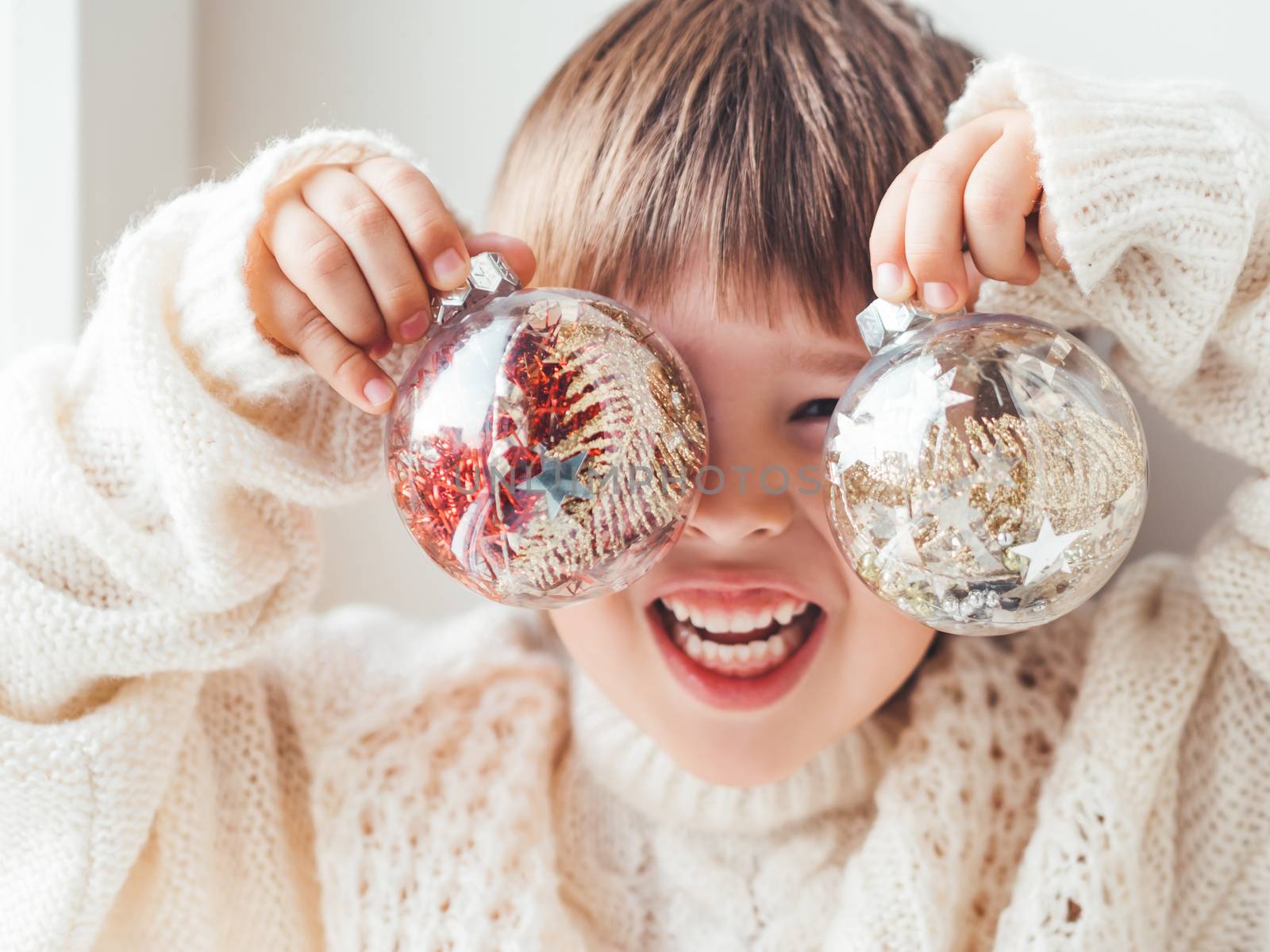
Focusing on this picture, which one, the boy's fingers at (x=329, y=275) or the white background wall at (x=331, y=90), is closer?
the boy's fingers at (x=329, y=275)

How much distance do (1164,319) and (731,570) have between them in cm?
30

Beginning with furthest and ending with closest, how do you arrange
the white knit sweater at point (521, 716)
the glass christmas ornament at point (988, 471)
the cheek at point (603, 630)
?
1. the cheek at point (603, 630)
2. the white knit sweater at point (521, 716)
3. the glass christmas ornament at point (988, 471)

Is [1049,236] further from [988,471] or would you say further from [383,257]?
[383,257]

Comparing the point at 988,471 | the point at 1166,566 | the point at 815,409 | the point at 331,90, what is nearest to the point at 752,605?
the point at 815,409

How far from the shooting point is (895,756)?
824 millimetres

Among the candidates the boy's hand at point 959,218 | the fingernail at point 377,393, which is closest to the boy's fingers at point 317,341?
the fingernail at point 377,393

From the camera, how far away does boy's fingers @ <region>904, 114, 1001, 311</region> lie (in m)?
0.57

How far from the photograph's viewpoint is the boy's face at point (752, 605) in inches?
26.2

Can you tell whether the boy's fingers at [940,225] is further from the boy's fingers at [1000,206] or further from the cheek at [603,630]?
the cheek at [603,630]

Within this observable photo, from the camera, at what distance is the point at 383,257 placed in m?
0.59

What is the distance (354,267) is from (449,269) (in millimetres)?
54

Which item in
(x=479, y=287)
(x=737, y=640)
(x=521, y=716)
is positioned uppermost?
(x=479, y=287)

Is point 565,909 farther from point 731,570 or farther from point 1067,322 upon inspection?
point 1067,322

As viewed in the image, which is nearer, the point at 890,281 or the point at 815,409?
the point at 890,281
